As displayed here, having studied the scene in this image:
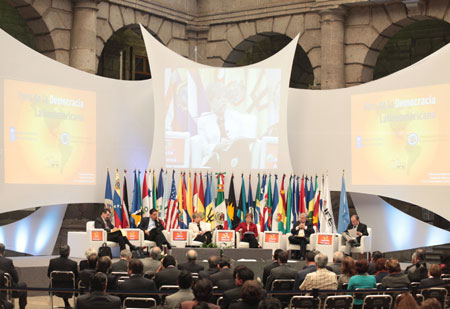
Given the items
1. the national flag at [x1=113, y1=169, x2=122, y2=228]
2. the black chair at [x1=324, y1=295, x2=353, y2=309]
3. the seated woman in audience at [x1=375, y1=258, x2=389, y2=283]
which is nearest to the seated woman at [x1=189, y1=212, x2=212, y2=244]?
the national flag at [x1=113, y1=169, x2=122, y2=228]

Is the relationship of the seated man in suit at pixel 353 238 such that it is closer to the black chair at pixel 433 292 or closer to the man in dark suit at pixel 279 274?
the man in dark suit at pixel 279 274

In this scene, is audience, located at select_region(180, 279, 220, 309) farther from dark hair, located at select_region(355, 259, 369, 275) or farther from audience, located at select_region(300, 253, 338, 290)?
dark hair, located at select_region(355, 259, 369, 275)

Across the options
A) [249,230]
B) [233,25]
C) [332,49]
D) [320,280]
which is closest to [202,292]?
[320,280]

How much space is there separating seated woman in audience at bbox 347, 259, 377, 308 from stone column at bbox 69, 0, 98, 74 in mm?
8774

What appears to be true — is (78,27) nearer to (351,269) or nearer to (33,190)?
(33,190)

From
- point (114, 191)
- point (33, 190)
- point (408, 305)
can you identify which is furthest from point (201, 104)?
point (408, 305)

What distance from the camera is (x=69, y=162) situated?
1246 centimetres

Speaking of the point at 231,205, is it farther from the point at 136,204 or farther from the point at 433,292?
the point at 433,292

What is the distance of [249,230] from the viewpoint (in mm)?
12227

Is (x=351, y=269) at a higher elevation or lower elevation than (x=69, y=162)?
lower

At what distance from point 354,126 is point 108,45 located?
7093 millimetres

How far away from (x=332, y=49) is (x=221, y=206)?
4.32 meters

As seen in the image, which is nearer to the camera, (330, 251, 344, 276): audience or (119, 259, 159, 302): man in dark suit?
(119, 259, 159, 302): man in dark suit

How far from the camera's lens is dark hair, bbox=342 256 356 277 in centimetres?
707
